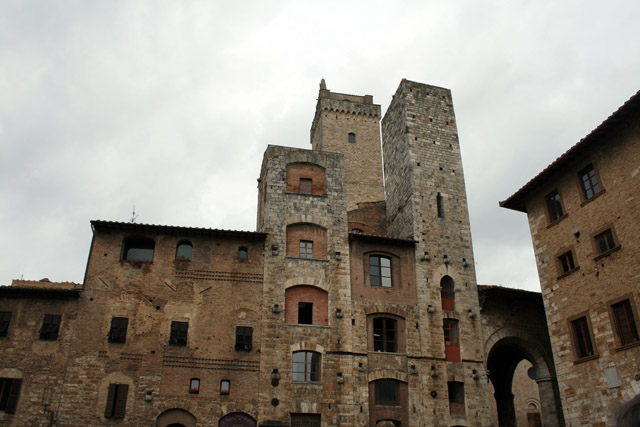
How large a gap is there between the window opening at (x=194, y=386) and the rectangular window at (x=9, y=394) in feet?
22.7

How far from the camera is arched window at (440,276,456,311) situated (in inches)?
1156

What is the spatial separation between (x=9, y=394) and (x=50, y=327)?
302 centimetres

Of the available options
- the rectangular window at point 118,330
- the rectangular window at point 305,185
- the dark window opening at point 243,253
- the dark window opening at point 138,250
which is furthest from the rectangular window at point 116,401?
the rectangular window at point 305,185

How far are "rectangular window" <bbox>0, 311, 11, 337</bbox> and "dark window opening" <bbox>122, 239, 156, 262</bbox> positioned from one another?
5.40 m

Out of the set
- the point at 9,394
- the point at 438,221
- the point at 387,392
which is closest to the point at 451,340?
the point at 387,392

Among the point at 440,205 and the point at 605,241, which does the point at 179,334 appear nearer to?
the point at 440,205

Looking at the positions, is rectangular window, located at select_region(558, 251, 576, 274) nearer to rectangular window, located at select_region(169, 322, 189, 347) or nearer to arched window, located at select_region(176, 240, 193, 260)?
rectangular window, located at select_region(169, 322, 189, 347)

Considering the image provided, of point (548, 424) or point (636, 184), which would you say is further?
point (548, 424)

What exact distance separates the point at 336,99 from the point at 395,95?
22227 millimetres

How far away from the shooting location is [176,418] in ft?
79.3

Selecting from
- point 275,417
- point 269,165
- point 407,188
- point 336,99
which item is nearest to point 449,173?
point 407,188

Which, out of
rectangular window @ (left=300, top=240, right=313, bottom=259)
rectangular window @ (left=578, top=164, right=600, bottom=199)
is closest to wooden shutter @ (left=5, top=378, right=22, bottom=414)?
rectangular window @ (left=300, top=240, right=313, bottom=259)

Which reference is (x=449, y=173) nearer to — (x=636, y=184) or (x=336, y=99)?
(x=636, y=184)

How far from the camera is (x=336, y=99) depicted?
188 feet
